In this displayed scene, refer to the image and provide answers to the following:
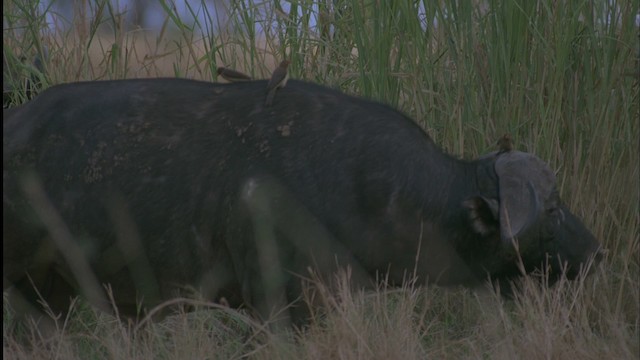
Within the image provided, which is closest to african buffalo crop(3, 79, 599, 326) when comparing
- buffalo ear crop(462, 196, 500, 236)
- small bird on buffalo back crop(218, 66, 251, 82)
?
buffalo ear crop(462, 196, 500, 236)

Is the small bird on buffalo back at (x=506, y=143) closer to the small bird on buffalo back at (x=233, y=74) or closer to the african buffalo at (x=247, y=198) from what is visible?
the african buffalo at (x=247, y=198)

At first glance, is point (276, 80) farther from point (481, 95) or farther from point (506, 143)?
point (481, 95)

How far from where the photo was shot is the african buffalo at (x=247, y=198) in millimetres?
4352

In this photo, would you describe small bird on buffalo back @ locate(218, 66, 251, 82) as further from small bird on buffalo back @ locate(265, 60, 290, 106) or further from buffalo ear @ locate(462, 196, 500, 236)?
A: buffalo ear @ locate(462, 196, 500, 236)

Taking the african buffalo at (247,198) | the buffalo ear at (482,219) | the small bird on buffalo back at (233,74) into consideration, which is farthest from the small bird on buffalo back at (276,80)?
the buffalo ear at (482,219)

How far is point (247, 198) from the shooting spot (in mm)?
4328

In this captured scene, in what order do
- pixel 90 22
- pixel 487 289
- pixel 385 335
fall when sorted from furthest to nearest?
pixel 90 22 → pixel 487 289 → pixel 385 335

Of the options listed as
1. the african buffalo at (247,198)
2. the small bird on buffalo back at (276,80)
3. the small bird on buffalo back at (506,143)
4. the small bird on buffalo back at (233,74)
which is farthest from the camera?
the small bird on buffalo back at (233,74)

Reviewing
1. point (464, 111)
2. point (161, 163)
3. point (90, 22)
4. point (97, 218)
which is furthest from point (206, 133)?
point (90, 22)

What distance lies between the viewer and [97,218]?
451cm

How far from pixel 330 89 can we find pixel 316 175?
427mm

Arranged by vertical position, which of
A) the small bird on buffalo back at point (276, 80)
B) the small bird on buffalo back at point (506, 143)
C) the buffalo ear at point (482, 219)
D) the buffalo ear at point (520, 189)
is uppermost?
the small bird on buffalo back at point (276, 80)

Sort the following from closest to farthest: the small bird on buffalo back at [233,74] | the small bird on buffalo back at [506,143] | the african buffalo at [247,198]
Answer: the african buffalo at [247,198] → the small bird on buffalo back at [506,143] → the small bird on buffalo back at [233,74]

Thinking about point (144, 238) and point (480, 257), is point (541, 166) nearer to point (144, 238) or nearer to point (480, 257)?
point (480, 257)
